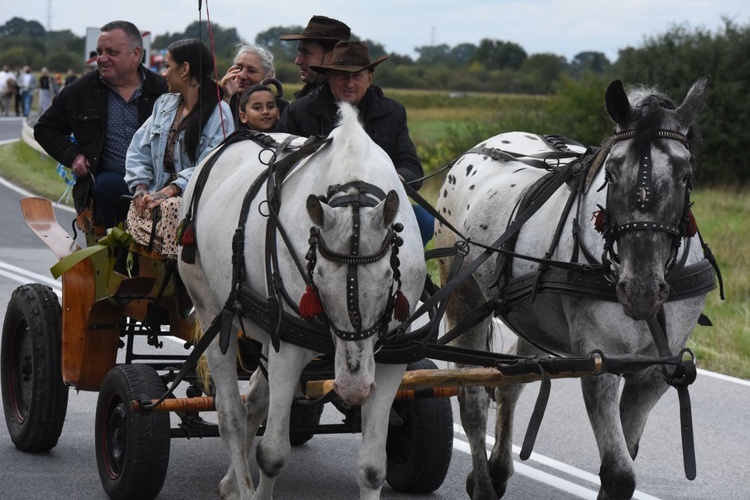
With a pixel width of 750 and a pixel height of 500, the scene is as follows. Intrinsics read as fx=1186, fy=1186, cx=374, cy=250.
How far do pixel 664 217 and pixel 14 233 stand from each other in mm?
14112

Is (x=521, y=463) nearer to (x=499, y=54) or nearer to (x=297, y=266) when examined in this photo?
(x=297, y=266)

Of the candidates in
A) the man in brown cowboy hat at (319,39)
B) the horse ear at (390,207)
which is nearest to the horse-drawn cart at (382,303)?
the horse ear at (390,207)

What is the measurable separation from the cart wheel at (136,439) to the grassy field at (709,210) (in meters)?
5.59

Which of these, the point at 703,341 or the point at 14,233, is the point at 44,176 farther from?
the point at 703,341

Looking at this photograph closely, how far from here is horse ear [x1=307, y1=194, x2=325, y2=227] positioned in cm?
463

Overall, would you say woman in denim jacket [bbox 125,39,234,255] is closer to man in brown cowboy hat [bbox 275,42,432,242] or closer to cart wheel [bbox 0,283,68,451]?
man in brown cowboy hat [bbox 275,42,432,242]

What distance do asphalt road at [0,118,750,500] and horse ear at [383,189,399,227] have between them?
2422 mm

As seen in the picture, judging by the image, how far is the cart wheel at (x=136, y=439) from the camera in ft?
19.8

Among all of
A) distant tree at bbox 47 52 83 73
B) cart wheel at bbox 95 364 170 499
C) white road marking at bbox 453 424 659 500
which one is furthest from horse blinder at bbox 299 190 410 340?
distant tree at bbox 47 52 83 73

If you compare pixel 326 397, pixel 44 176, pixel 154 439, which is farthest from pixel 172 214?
pixel 44 176

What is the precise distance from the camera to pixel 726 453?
7516 mm

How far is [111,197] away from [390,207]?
2.99 metres

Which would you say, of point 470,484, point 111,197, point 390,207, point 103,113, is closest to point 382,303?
point 390,207

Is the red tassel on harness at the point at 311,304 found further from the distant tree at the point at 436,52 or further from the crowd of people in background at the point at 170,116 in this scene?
the distant tree at the point at 436,52
